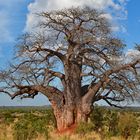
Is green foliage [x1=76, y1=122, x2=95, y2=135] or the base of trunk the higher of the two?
the base of trunk

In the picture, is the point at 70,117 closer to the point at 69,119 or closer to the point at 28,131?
the point at 69,119

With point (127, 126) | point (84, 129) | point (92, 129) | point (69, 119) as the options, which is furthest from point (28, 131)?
point (69, 119)

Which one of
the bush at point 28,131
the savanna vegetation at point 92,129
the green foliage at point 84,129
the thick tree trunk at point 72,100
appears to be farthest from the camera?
the thick tree trunk at point 72,100

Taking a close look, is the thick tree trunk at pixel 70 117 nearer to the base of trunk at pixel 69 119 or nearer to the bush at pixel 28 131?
the base of trunk at pixel 69 119

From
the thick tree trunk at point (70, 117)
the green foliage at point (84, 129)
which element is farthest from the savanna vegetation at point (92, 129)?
the thick tree trunk at point (70, 117)

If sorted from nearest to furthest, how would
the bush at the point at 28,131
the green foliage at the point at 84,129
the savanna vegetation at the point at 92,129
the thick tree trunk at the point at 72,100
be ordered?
1. the bush at the point at 28,131
2. the savanna vegetation at the point at 92,129
3. the green foliage at the point at 84,129
4. the thick tree trunk at the point at 72,100

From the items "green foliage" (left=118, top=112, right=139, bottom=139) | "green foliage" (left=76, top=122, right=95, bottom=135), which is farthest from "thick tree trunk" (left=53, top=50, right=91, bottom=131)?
"green foliage" (left=118, top=112, right=139, bottom=139)

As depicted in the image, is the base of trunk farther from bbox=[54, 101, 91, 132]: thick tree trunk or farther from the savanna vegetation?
the savanna vegetation

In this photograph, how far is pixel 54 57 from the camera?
23.3 metres

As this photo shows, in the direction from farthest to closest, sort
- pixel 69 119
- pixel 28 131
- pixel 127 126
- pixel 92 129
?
pixel 69 119 < pixel 92 129 < pixel 127 126 < pixel 28 131

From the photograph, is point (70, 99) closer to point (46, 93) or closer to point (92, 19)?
point (46, 93)

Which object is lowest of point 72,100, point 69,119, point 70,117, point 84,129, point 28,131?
point 28,131

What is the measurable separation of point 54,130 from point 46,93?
1.97 m

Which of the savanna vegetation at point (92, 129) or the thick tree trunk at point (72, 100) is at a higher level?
the thick tree trunk at point (72, 100)
